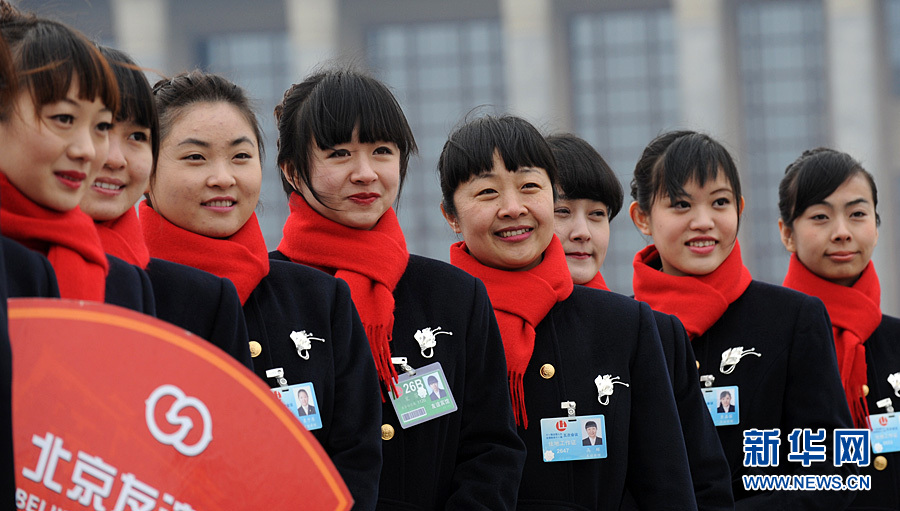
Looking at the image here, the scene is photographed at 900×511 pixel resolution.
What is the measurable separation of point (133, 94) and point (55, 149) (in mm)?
404

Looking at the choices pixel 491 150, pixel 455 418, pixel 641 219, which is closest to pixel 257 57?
pixel 641 219

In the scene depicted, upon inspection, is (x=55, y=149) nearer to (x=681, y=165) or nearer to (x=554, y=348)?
(x=554, y=348)

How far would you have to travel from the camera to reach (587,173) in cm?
351

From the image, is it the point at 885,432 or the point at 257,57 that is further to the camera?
the point at 257,57

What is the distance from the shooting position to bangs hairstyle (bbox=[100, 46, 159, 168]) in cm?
218

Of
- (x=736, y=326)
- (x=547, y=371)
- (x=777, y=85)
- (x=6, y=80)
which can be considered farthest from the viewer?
(x=777, y=85)

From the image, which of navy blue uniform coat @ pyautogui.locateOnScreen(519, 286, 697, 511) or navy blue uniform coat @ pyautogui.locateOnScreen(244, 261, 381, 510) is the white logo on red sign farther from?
navy blue uniform coat @ pyautogui.locateOnScreen(519, 286, 697, 511)

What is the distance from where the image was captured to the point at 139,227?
2.30 m

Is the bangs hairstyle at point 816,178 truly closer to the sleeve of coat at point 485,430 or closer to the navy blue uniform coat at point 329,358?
the sleeve of coat at point 485,430

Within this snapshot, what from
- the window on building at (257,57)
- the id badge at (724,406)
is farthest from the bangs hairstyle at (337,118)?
the window on building at (257,57)

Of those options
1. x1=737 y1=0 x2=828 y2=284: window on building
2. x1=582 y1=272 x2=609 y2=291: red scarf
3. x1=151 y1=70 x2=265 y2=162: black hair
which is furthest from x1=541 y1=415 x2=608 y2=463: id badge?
x1=737 y1=0 x2=828 y2=284: window on building

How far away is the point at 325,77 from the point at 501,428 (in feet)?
3.19

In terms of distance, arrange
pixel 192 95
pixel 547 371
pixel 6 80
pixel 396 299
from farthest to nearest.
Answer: pixel 547 371
pixel 396 299
pixel 192 95
pixel 6 80

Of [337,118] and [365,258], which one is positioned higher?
[337,118]
